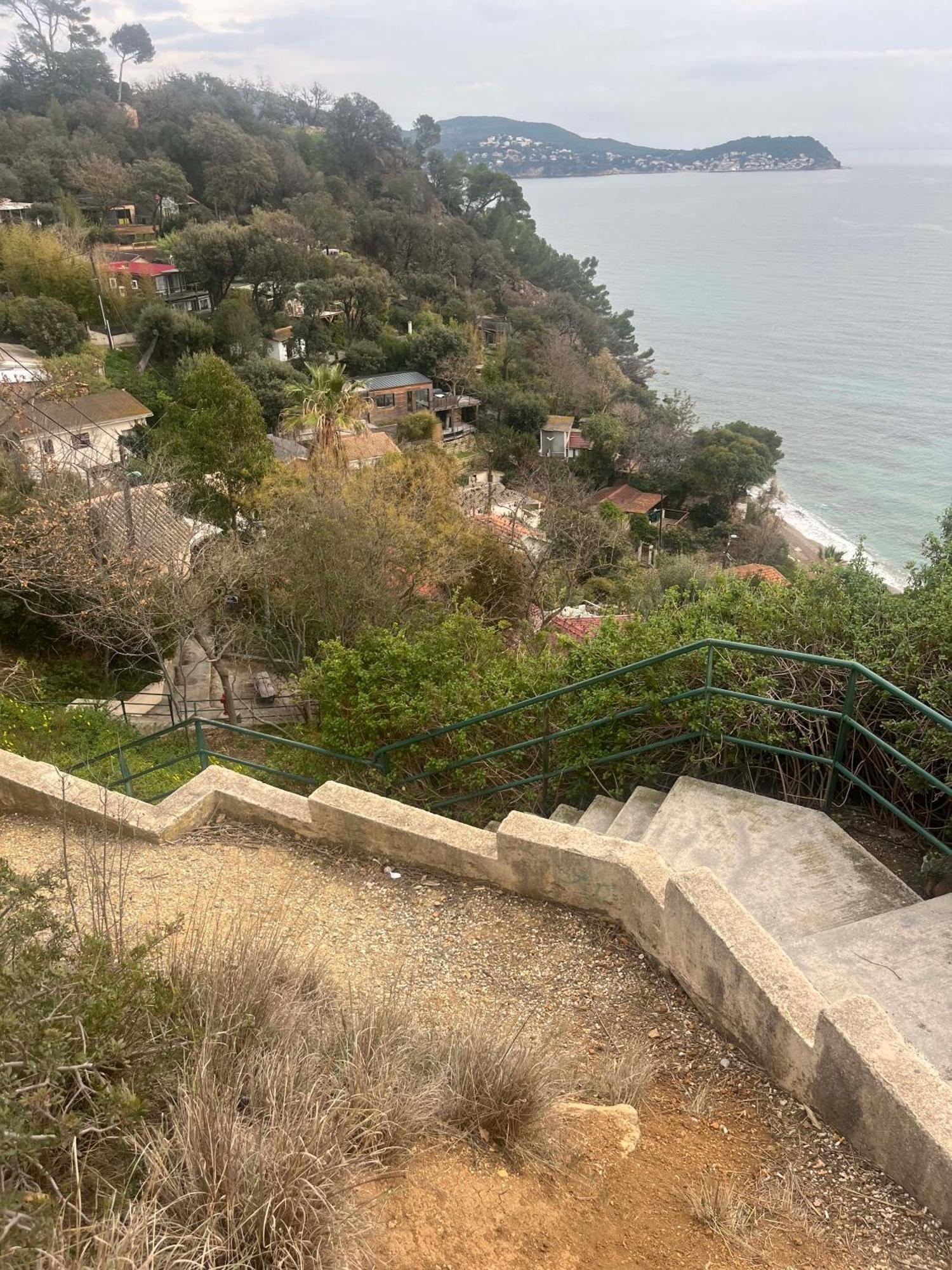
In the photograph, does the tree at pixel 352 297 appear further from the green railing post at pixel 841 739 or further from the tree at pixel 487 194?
the green railing post at pixel 841 739

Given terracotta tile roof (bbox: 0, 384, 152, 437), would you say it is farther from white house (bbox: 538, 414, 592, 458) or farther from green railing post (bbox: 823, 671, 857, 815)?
white house (bbox: 538, 414, 592, 458)

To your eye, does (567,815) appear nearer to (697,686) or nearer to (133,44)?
(697,686)

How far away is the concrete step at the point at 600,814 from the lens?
19.0 ft

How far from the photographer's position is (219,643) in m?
16.5

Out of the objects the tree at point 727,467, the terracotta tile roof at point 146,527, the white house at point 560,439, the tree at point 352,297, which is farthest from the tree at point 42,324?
the tree at point 727,467

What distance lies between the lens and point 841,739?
15.8 ft

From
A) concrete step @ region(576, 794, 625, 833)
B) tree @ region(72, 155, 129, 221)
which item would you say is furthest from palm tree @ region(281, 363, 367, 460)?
tree @ region(72, 155, 129, 221)

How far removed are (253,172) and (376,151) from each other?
25.2m

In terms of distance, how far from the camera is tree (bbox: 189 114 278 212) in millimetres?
65438

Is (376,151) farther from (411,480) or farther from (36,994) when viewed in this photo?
(36,994)

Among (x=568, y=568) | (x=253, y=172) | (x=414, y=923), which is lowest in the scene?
(x=568, y=568)

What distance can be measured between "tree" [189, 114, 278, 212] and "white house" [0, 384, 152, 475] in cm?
3815

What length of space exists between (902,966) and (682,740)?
7.15 ft

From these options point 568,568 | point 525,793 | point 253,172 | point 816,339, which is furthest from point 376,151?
point 525,793
